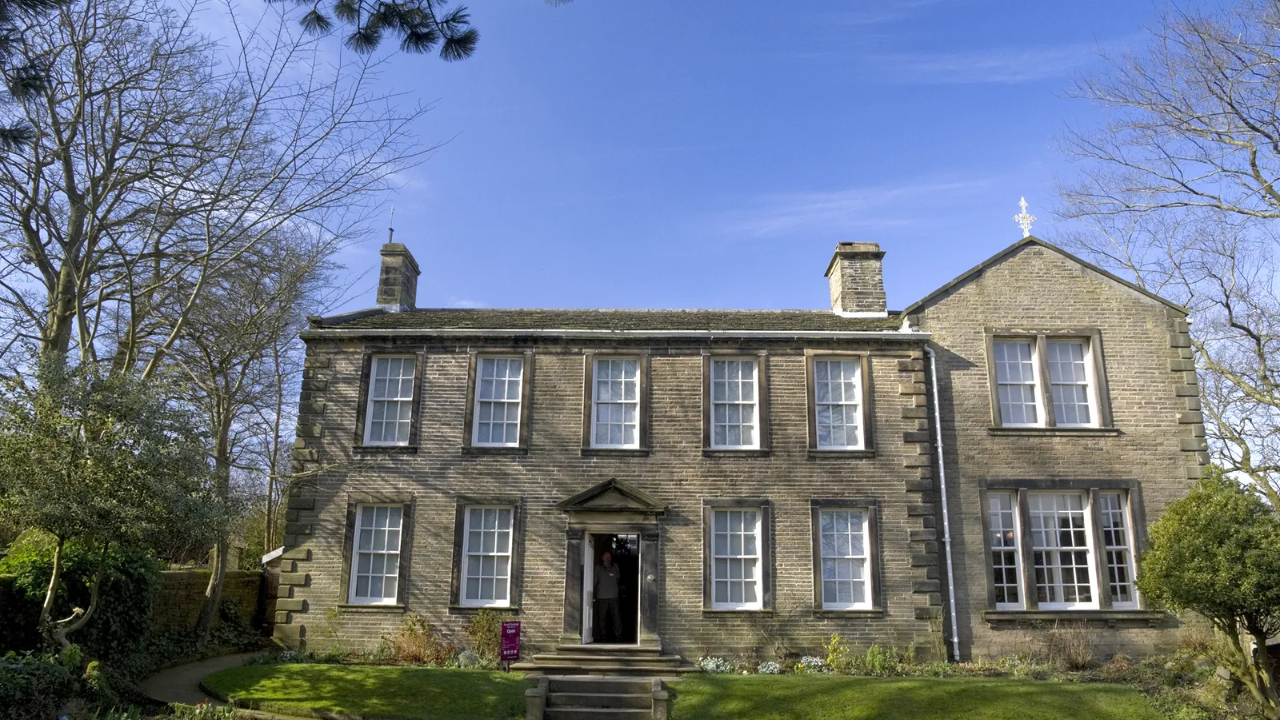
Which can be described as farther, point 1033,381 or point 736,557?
point 1033,381

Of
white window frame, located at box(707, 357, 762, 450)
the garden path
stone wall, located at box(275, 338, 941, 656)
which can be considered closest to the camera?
the garden path

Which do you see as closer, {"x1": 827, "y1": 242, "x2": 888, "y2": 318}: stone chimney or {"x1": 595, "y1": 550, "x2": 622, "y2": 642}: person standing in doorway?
{"x1": 595, "y1": 550, "x2": 622, "y2": 642}: person standing in doorway

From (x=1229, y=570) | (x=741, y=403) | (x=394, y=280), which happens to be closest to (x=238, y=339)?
(x=394, y=280)

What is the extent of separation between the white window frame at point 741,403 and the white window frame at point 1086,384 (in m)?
6.11

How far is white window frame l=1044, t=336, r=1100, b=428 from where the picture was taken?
1753 cm

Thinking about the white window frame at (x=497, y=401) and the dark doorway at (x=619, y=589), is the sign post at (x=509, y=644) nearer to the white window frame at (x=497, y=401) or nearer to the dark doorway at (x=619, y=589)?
the dark doorway at (x=619, y=589)

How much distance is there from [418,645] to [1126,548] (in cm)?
1408

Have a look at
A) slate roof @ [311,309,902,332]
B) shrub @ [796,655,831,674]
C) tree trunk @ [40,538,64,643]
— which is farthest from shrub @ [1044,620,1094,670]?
tree trunk @ [40,538,64,643]

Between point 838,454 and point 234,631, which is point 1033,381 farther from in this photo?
point 234,631

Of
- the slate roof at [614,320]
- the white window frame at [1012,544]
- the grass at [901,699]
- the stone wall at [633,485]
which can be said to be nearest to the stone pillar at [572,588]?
the stone wall at [633,485]

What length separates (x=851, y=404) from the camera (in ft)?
57.9

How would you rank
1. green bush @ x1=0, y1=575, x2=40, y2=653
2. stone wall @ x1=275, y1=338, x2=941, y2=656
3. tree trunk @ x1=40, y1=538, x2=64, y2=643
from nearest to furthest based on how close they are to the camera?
1. tree trunk @ x1=40, y1=538, x2=64, y2=643
2. green bush @ x1=0, y1=575, x2=40, y2=653
3. stone wall @ x1=275, y1=338, x2=941, y2=656

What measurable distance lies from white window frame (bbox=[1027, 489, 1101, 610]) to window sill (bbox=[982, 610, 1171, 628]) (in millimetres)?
204

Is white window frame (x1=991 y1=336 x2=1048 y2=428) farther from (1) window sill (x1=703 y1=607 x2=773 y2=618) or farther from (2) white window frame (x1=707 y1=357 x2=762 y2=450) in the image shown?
(1) window sill (x1=703 y1=607 x2=773 y2=618)
